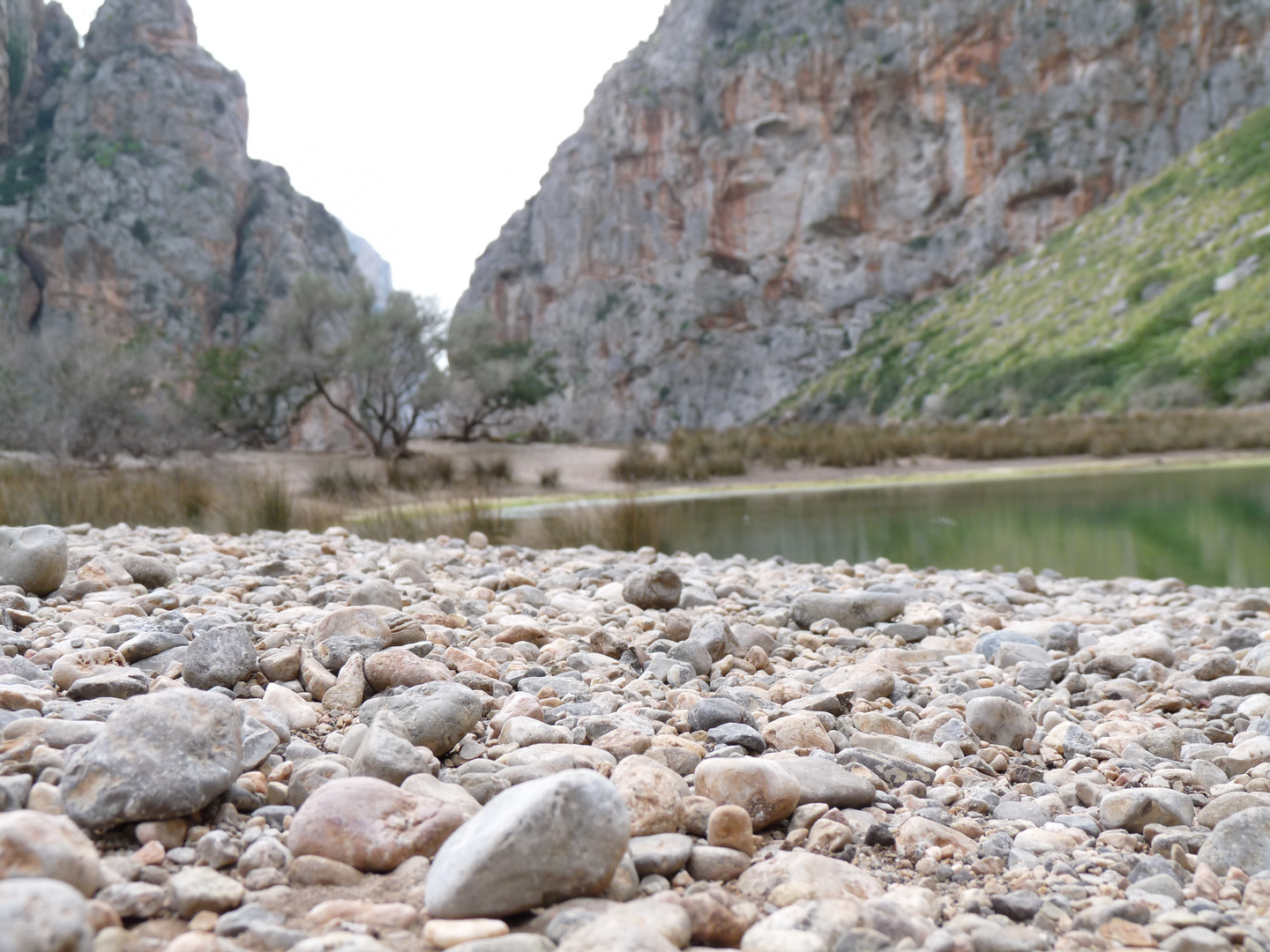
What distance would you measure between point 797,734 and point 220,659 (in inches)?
50.7

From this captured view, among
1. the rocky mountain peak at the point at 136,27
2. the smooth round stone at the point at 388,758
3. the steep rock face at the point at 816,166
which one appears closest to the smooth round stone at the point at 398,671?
the smooth round stone at the point at 388,758

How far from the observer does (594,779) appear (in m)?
1.13

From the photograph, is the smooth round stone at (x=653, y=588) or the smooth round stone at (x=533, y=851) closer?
the smooth round stone at (x=533, y=851)

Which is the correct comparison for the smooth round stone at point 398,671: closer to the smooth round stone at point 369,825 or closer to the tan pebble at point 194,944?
the smooth round stone at point 369,825

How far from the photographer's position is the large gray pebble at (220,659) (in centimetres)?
185

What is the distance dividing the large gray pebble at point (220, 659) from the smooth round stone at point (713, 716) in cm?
103

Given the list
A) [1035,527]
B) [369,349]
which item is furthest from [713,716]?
[369,349]

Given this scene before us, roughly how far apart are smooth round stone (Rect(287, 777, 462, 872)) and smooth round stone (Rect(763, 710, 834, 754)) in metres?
0.80

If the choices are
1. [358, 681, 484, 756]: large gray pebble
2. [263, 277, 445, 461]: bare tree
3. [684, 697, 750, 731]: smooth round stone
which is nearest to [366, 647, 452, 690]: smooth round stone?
[358, 681, 484, 756]: large gray pebble

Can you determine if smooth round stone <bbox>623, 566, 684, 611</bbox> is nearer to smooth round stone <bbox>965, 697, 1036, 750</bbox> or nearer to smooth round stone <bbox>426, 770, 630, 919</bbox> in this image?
smooth round stone <bbox>965, 697, 1036, 750</bbox>

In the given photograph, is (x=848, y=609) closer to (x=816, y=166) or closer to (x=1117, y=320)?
(x=1117, y=320)

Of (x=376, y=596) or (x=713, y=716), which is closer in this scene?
(x=713, y=716)

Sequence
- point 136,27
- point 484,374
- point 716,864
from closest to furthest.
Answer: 1. point 716,864
2. point 484,374
3. point 136,27

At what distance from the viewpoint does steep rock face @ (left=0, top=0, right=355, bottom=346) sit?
1385 inches
